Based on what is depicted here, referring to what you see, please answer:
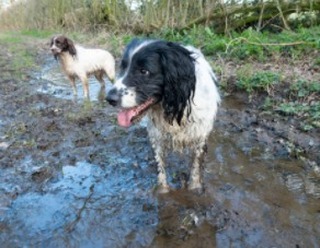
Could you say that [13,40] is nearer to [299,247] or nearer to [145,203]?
[145,203]

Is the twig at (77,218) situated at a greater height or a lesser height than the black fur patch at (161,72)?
lesser

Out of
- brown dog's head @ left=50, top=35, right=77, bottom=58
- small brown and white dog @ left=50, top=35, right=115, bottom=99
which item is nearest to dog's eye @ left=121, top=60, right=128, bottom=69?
small brown and white dog @ left=50, top=35, right=115, bottom=99

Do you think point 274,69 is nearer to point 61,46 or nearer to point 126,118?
point 61,46

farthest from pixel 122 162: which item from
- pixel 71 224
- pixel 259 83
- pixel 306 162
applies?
pixel 259 83

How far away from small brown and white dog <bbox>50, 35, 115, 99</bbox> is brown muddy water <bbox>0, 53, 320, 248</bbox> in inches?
96.2

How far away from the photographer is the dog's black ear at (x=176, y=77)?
285cm

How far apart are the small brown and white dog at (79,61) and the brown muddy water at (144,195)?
96.2 inches

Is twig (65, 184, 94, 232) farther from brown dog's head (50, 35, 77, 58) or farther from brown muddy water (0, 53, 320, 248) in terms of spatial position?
brown dog's head (50, 35, 77, 58)

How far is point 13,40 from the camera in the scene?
18.2 m

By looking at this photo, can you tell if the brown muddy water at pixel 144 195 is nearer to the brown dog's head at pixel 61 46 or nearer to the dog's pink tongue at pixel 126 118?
the dog's pink tongue at pixel 126 118

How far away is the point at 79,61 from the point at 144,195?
15.0ft

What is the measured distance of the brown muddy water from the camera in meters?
2.96

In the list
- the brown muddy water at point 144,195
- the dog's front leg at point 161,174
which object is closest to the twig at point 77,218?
the brown muddy water at point 144,195

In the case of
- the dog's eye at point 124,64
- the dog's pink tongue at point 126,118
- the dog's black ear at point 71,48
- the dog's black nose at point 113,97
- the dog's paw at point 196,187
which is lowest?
the dog's paw at point 196,187
